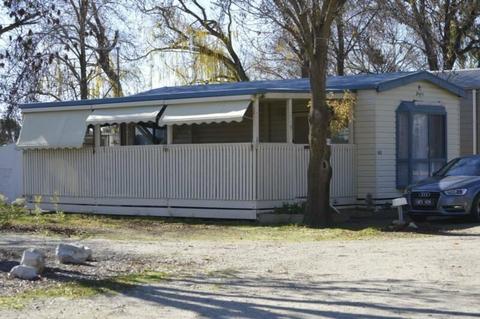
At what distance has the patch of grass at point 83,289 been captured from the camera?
8477 mm

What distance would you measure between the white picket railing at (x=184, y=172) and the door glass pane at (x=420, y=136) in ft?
6.72

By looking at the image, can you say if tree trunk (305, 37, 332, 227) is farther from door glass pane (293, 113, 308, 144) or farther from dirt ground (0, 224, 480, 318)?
door glass pane (293, 113, 308, 144)

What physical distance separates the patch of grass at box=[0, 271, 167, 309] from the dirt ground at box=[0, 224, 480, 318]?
0.18 meters

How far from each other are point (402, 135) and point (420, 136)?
852mm

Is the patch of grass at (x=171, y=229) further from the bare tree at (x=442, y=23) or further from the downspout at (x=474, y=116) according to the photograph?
the downspout at (x=474, y=116)

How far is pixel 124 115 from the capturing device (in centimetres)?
1944

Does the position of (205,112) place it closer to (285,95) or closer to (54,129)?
(285,95)

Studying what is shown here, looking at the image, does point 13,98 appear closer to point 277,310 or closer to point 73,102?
point 73,102

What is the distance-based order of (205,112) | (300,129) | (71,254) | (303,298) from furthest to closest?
1. (300,129)
2. (205,112)
3. (71,254)
4. (303,298)

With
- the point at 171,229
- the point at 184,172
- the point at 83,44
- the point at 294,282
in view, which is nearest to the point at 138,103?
the point at 184,172

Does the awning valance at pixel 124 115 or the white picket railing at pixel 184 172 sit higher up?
the awning valance at pixel 124 115

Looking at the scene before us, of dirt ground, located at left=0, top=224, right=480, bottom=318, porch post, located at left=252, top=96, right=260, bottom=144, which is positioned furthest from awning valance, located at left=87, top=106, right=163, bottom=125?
dirt ground, located at left=0, top=224, right=480, bottom=318

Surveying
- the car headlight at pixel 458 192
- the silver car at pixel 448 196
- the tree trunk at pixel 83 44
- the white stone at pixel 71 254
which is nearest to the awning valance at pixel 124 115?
the tree trunk at pixel 83 44

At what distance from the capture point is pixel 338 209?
1886 cm
